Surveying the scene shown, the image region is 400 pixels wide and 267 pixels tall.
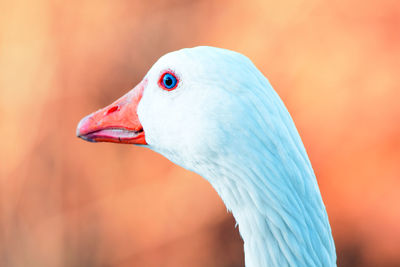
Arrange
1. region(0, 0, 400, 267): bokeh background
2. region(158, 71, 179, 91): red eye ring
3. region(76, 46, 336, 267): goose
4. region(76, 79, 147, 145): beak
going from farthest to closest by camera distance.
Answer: region(0, 0, 400, 267): bokeh background
region(76, 79, 147, 145): beak
region(158, 71, 179, 91): red eye ring
region(76, 46, 336, 267): goose

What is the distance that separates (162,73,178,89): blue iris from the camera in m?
1.12

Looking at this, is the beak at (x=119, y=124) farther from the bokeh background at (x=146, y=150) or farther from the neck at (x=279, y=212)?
the bokeh background at (x=146, y=150)

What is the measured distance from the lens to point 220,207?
3.06 m

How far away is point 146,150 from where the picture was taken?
3.16 meters

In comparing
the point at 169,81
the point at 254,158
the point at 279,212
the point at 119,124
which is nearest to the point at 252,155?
the point at 254,158

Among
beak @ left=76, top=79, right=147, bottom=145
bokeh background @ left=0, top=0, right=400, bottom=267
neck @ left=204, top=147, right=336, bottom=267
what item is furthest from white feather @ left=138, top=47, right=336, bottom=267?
bokeh background @ left=0, top=0, right=400, bottom=267

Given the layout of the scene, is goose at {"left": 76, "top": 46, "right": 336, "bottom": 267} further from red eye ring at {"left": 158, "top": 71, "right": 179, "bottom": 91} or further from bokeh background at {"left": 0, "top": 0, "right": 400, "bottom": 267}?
bokeh background at {"left": 0, "top": 0, "right": 400, "bottom": 267}

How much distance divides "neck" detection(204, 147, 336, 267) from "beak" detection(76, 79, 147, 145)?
32 centimetres

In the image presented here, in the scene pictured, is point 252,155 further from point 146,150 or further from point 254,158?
point 146,150

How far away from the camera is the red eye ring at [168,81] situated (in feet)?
3.67

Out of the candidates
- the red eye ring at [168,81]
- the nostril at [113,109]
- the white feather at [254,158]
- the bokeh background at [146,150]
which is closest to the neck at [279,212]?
the white feather at [254,158]

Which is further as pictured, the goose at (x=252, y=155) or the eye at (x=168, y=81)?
the eye at (x=168, y=81)

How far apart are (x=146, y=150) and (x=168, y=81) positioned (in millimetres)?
2061

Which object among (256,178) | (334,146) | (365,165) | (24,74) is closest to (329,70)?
(334,146)
